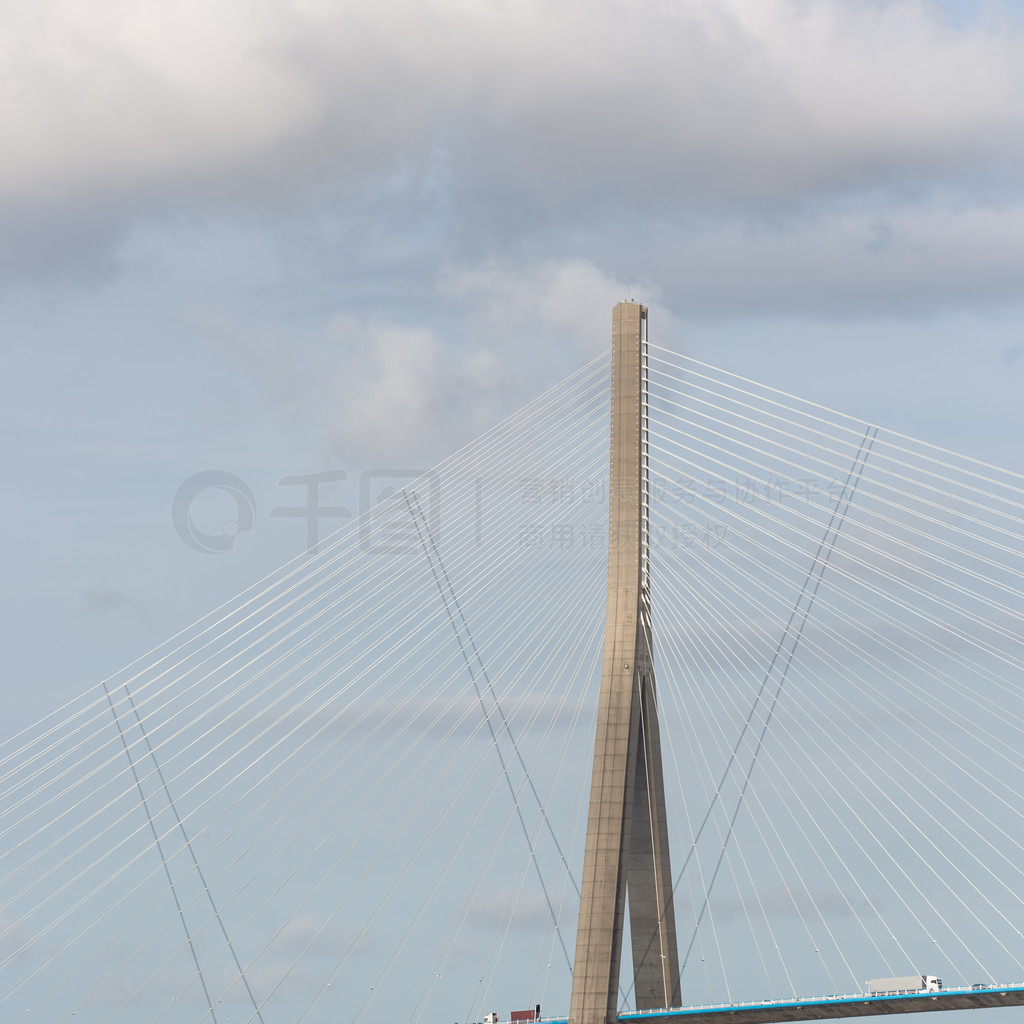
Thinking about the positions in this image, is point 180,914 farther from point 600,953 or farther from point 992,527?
point 992,527

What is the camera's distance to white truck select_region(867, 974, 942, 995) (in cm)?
5800

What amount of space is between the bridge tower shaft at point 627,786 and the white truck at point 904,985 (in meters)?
5.08

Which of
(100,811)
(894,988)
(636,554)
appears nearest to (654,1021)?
(894,988)

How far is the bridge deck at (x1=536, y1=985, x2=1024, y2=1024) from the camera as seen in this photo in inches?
2202

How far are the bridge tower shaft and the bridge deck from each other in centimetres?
112

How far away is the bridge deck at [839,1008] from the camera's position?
184 ft

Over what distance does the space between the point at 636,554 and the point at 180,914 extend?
1453cm

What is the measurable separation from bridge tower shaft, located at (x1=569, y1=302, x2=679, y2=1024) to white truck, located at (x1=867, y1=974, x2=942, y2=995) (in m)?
5.08

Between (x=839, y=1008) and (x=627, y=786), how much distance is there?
7537 millimetres

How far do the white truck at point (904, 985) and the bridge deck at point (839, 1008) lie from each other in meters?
0.44

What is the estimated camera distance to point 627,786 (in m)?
56.1

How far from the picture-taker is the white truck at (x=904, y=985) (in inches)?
2283

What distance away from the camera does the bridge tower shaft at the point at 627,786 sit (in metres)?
55.5

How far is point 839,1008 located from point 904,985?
2166 mm
